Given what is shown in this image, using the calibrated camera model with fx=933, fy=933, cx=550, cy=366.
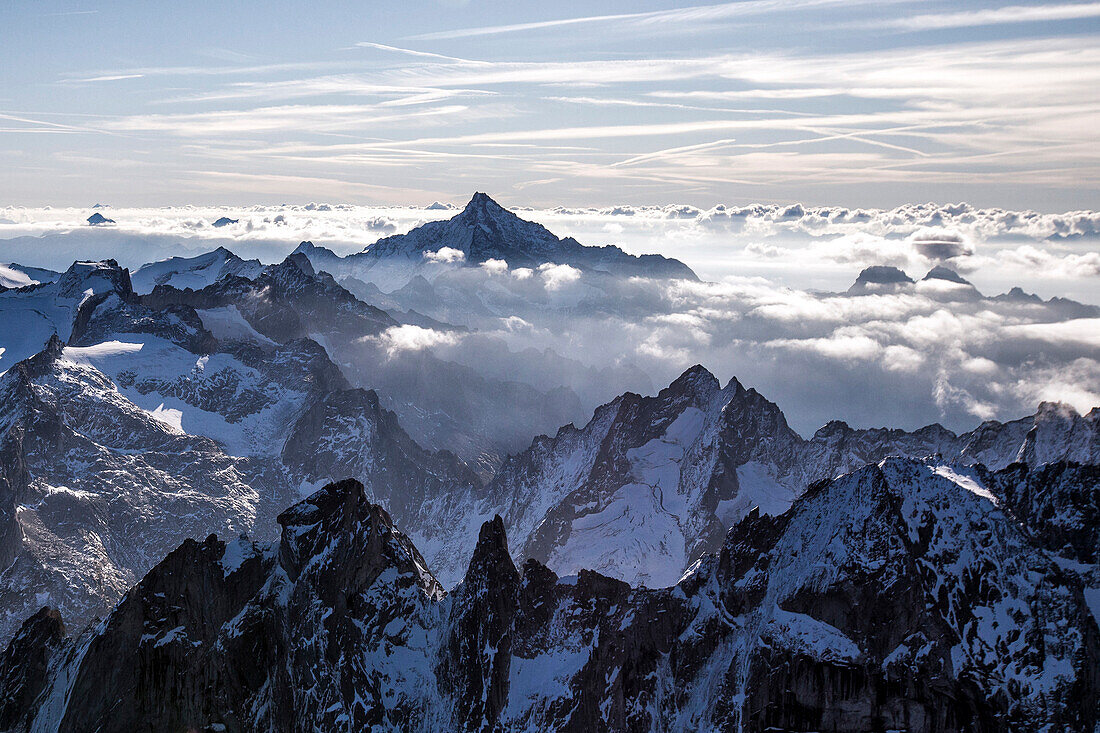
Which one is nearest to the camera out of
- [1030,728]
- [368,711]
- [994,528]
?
[1030,728]

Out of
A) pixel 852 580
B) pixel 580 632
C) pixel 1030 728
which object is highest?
pixel 852 580

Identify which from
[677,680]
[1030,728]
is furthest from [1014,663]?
[677,680]

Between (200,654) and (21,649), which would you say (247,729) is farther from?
(21,649)

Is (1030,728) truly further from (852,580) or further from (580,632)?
(580,632)

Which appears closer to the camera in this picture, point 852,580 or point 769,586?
point 852,580

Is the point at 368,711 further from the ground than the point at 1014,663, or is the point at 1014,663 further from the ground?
the point at 1014,663

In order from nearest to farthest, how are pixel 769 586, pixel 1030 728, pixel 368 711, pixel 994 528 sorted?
pixel 1030 728 < pixel 994 528 < pixel 769 586 < pixel 368 711
